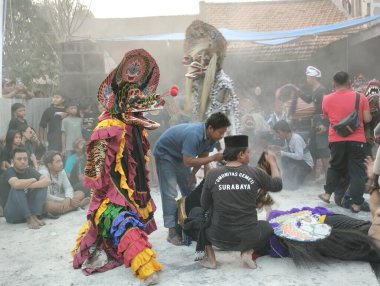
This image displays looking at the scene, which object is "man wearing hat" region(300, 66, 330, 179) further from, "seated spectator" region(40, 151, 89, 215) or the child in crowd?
the child in crowd

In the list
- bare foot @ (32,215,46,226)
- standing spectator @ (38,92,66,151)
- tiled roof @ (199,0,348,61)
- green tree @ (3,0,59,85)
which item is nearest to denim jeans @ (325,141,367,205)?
bare foot @ (32,215,46,226)

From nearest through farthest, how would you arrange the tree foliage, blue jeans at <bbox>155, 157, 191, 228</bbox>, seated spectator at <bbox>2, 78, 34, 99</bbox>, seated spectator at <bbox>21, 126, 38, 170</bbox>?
blue jeans at <bbox>155, 157, 191, 228</bbox> → seated spectator at <bbox>21, 126, 38, 170</bbox> → seated spectator at <bbox>2, 78, 34, 99</bbox> → the tree foliage

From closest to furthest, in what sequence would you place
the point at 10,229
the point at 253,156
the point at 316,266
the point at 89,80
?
the point at 316,266 → the point at 10,229 → the point at 253,156 → the point at 89,80

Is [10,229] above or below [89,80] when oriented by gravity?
below

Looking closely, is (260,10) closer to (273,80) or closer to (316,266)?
(273,80)

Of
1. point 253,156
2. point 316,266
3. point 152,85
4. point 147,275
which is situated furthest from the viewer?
point 253,156

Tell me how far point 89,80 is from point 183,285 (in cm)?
721

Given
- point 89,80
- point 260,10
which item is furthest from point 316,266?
point 260,10

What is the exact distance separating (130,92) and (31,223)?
7.87ft

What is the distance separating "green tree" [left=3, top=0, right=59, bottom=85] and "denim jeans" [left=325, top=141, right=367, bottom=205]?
8552 mm

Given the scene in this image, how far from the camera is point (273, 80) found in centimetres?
1340

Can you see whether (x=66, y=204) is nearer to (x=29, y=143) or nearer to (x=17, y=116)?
(x=29, y=143)

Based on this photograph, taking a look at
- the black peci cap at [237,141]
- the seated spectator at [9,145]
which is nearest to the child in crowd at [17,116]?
the seated spectator at [9,145]

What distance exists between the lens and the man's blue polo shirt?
418 centimetres
